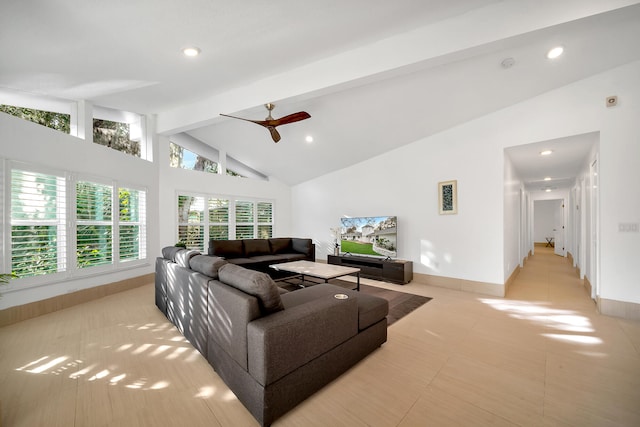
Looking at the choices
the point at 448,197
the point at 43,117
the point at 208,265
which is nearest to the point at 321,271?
the point at 208,265

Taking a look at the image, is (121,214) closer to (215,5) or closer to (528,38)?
(215,5)

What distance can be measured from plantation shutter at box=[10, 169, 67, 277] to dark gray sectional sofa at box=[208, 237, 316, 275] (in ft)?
7.55

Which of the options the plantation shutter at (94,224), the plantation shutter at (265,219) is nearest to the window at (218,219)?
the plantation shutter at (265,219)

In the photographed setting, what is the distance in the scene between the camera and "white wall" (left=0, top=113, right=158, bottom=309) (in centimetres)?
307

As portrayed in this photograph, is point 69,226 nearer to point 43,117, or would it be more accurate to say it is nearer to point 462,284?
point 43,117

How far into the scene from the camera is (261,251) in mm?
6016

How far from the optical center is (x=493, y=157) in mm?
4273

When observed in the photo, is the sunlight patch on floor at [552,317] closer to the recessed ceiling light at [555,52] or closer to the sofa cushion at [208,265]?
the recessed ceiling light at [555,52]

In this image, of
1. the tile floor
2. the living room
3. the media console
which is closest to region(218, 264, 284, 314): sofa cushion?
the tile floor

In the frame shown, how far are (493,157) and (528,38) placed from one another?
221cm

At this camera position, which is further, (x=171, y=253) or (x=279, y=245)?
(x=279, y=245)

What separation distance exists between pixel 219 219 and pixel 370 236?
150 inches

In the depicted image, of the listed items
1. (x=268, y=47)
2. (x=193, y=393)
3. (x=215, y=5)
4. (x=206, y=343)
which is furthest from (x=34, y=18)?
(x=193, y=393)

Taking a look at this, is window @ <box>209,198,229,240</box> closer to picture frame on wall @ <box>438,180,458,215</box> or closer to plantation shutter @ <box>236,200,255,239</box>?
plantation shutter @ <box>236,200,255,239</box>
